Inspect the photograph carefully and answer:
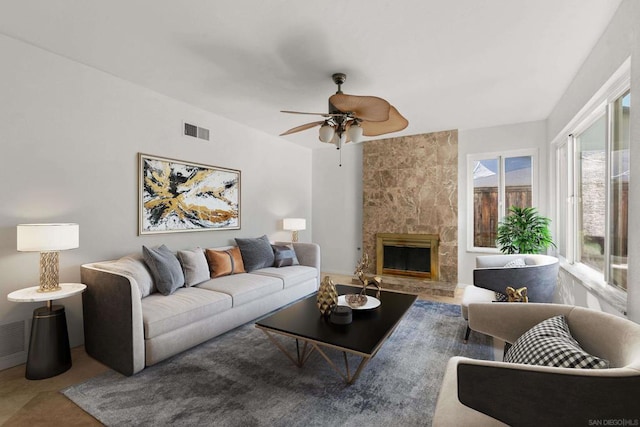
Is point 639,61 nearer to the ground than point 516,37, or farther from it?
nearer to the ground

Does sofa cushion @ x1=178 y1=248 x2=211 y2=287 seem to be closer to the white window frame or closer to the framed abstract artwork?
the framed abstract artwork

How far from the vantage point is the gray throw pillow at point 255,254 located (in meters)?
4.09

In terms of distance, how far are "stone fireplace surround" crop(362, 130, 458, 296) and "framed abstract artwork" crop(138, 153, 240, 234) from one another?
8.18 ft

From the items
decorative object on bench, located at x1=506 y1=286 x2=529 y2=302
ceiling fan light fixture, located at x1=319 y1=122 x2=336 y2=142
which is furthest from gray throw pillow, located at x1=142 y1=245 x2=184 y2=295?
decorative object on bench, located at x1=506 y1=286 x2=529 y2=302

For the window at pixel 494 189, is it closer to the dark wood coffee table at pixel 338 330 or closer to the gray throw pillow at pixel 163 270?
the dark wood coffee table at pixel 338 330

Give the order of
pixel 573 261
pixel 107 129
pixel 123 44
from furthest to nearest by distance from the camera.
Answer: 1. pixel 573 261
2. pixel 107 129
3. pixel 123 44

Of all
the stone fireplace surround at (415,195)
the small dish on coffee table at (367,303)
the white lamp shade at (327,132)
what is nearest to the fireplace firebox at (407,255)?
the stone fireplace surround at (415,195)

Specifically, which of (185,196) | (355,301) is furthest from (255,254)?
(355,301)


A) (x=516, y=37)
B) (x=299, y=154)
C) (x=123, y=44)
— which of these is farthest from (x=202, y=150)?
(x=516, y=37)

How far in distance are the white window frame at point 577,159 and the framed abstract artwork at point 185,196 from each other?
417 centimetres

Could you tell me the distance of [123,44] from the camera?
2.53m

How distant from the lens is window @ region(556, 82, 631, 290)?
87.5 inches

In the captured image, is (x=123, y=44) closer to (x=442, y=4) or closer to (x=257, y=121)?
(x=257, y=121)

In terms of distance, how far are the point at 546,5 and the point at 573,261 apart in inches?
112
